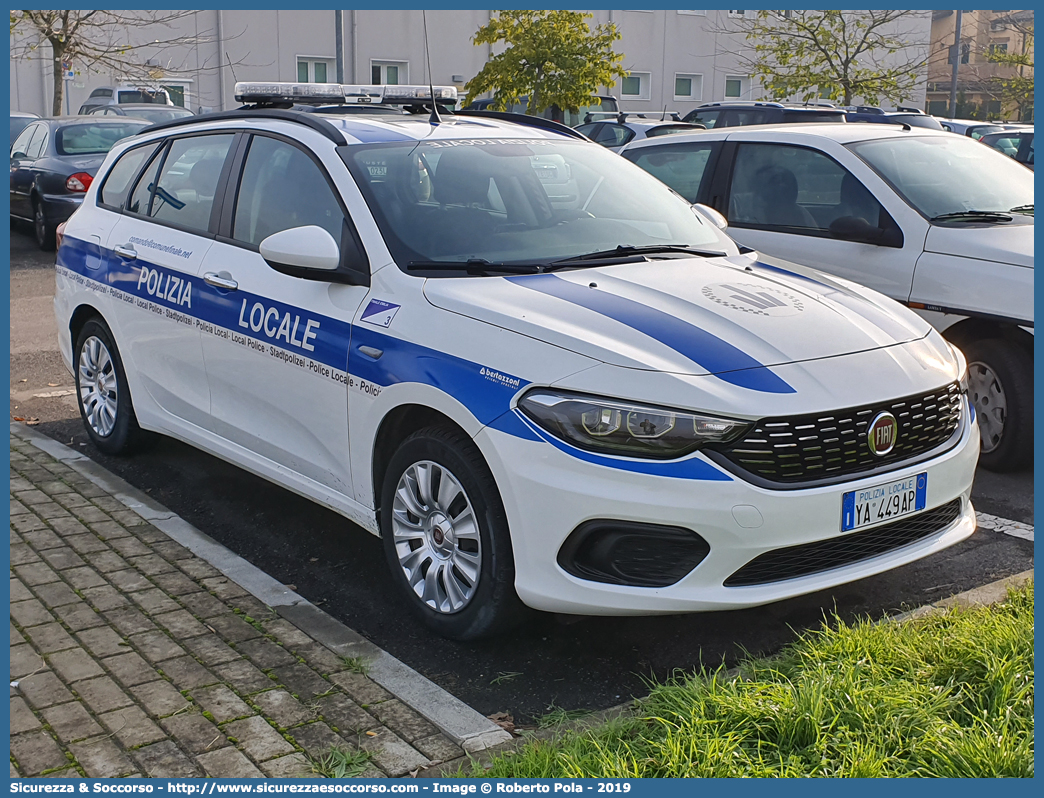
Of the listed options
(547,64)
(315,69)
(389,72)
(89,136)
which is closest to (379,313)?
A: (89,136)

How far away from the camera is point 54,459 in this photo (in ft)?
19.9

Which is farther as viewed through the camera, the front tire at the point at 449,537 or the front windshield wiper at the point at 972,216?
the front windshield wiper at the point at 972,216

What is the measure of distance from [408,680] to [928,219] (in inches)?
157

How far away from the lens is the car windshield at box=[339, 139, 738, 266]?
14.5 feet

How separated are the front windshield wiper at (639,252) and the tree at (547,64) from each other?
67.2 feet

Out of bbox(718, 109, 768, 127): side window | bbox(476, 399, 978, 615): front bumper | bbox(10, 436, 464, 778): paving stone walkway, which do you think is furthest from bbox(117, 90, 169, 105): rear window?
bbox(476, 399, 978, 615): front bumper

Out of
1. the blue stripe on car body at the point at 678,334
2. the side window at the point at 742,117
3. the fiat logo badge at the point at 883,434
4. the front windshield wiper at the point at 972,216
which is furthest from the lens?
the side window at the point at 742,117

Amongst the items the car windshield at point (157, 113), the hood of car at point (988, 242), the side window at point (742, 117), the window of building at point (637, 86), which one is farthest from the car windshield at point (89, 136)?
the window of building at point (637, 86)

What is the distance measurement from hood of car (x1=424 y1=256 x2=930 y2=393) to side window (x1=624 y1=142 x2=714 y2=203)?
3.05 m

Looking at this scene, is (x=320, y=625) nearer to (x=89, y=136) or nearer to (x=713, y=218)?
(x=713, y=218)

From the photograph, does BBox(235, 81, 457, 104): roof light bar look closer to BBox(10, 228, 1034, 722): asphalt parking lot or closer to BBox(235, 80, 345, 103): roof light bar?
BBox(235, 80, 345, 103): roof light bar

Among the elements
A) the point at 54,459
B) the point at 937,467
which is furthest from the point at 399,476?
the point at 54,459

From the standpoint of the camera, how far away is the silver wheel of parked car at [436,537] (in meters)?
3.88

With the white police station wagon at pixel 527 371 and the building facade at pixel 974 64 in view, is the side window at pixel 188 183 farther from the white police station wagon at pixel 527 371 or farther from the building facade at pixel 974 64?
the building facade at pixel 974 64
